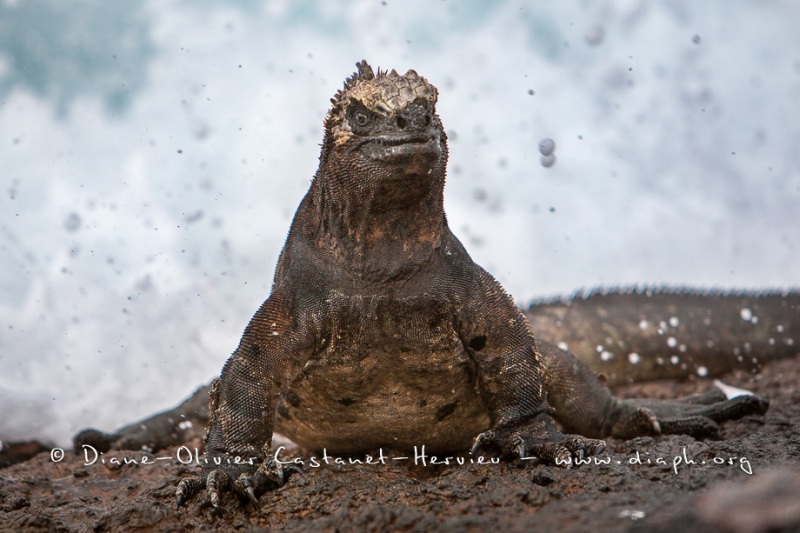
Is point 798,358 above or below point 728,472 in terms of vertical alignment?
above

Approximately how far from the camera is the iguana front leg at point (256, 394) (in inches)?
199

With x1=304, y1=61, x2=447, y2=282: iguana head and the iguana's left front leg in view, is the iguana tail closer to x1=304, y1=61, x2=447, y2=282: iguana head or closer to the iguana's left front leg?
the iguana's left front leg

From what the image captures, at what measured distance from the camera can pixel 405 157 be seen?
4789 mm

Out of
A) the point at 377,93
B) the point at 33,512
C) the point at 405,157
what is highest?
the point at 377,93

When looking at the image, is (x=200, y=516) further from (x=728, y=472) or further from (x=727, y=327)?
(x=727, y=327)

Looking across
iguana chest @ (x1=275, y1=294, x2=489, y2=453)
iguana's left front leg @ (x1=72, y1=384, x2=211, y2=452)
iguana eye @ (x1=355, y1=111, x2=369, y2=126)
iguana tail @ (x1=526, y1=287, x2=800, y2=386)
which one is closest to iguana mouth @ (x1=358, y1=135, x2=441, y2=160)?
iguana eye @ (x1=355, y1=111, x2=369, y2=126)

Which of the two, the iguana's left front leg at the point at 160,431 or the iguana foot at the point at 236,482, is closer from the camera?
the iguana foot at the point at 236,482

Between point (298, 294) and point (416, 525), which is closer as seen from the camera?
point (416, 525)

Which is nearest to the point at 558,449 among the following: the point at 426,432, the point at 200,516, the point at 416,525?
the point at 426,432

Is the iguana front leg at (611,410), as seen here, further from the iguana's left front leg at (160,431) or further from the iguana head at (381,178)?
the iguana's left front leg at (160,431)

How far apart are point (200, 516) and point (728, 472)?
109 inches

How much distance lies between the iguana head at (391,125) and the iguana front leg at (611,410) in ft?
7.00

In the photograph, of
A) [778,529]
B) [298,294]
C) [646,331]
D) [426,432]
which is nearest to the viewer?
[778,529]
